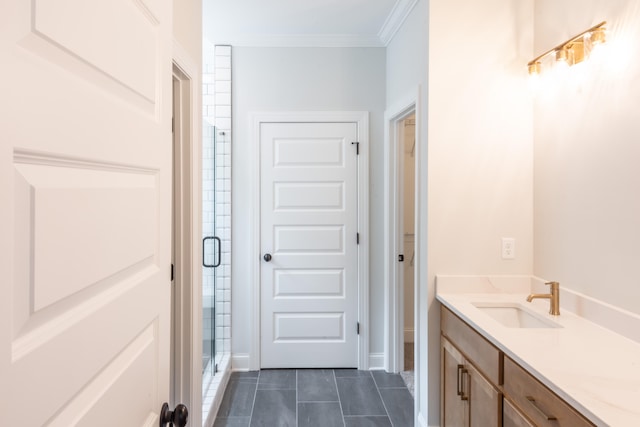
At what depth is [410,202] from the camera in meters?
3.89

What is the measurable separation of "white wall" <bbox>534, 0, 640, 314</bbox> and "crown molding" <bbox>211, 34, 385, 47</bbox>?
4.44 feet

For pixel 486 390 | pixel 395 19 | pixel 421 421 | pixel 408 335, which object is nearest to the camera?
pixel 486 390

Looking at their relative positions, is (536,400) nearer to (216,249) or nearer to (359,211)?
(359,211)

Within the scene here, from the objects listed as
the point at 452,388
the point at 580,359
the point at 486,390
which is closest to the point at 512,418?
the point at 486,390

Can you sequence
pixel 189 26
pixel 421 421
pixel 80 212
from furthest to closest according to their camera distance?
pixel 421 421 → pixel 189 26 → pixel 80 212

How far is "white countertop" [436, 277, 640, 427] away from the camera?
101 centimetres

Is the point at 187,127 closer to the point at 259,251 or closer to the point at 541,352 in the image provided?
the point at 259,251

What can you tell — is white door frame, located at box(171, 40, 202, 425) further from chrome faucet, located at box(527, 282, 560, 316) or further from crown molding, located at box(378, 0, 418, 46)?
chrome faucet, located at box(527, 282, 560, 316)

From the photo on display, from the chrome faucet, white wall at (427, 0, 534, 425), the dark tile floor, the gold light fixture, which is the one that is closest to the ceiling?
white wall at (427, 0, 534, 425)

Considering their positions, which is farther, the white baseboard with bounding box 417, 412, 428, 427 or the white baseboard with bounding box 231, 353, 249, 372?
the white baseboard with bounding box 231, 353, 249, 372

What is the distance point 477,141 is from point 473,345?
1098 millimetres

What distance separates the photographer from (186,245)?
1859 mm

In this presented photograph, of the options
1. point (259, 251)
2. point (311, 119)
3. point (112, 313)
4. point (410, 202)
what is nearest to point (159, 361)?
point (112, 313)

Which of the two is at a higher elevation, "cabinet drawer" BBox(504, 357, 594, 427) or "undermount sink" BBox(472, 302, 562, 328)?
"undermount sink" BBox(472, 302, 562, 328)
